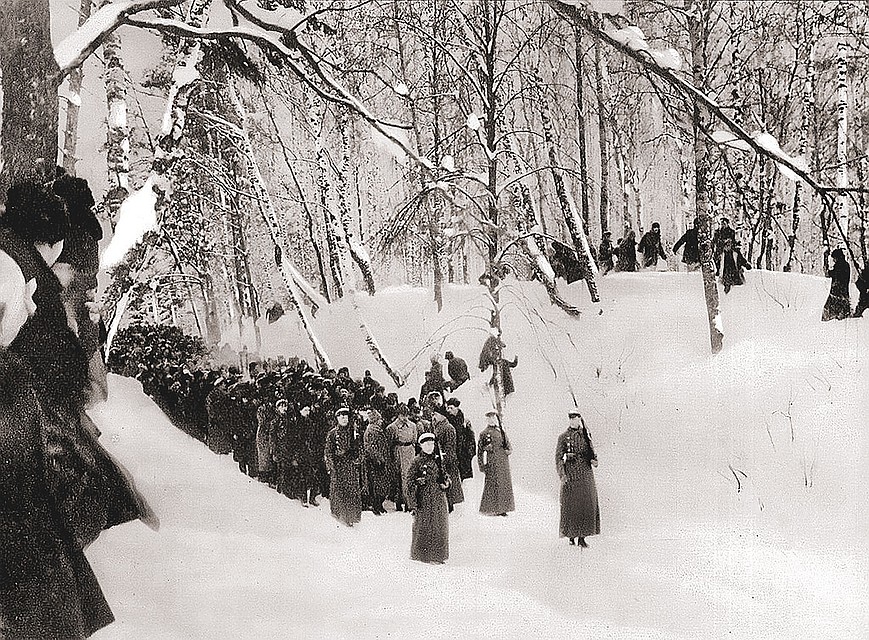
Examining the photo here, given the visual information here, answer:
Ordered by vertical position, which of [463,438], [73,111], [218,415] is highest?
[73,111]

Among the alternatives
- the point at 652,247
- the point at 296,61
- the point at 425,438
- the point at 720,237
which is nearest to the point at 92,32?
the point at 296,61

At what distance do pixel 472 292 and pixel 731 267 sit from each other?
1.08 metres

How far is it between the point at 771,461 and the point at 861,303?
0.74 m

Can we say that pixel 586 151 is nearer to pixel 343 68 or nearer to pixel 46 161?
pixel 343 68

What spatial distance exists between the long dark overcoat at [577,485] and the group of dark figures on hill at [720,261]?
67 cm

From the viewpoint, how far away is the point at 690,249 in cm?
247

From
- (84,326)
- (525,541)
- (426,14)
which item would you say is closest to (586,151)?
(426,14)

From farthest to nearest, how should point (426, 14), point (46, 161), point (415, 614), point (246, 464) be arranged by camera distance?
point (426, 14)
point (246, 464)
point (415, 614)
point (46, 161)

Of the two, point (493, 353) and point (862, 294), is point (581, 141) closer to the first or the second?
point (493, 353)

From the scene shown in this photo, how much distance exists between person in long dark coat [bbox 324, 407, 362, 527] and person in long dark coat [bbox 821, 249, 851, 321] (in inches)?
74.8

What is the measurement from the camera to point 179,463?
214cm

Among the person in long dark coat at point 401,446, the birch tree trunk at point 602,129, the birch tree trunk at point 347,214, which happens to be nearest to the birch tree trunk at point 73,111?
the birch tree trunk at point 347,214

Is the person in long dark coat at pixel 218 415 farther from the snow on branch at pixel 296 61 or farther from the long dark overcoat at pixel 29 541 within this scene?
Result: the snow on branch at pixel 296 61

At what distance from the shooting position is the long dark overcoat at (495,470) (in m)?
2.26
